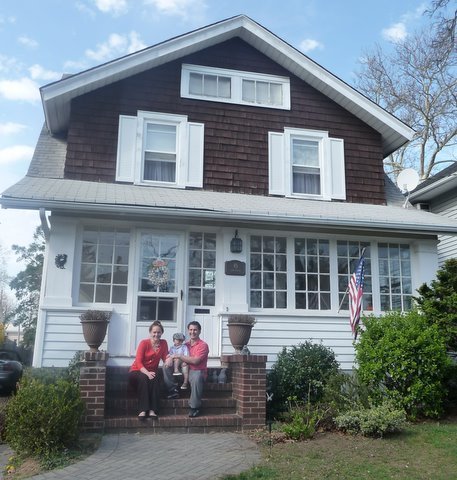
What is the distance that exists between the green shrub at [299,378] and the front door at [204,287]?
124 cm

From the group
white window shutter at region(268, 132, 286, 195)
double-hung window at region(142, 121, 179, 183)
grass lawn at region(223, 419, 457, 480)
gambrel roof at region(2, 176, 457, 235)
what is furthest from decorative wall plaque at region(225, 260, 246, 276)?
grass lawn at region(223, 419, 457, 480)

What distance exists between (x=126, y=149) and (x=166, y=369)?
447 centimetres

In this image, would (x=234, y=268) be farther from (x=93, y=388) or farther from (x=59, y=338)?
(x=93, y=388)

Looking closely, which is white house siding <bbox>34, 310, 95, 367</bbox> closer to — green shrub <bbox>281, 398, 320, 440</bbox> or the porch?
the porch

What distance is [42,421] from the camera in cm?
542

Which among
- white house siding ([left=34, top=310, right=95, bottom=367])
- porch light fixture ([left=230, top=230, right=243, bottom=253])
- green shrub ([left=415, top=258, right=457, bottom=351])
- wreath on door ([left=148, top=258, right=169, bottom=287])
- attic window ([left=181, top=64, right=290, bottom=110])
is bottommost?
white house siding ([left=34, top=310, right=95, bottom=367])

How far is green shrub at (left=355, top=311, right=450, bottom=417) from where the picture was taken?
23.2 ft

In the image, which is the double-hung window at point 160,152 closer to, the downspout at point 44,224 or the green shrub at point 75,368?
the downspout at point 44,224

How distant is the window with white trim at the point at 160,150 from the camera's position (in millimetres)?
9742

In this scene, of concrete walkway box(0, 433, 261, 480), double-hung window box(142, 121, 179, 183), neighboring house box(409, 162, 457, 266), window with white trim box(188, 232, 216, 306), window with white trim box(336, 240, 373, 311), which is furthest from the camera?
neighboring house box(409, 162, 457, 266)

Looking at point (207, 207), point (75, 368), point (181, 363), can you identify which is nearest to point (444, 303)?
point (207, 207)

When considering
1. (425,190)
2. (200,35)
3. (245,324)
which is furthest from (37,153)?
(425,190)

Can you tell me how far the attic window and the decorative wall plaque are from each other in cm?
350

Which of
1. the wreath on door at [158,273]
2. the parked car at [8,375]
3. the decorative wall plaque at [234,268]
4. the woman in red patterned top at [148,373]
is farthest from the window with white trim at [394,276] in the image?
the parked car at [8,375]
